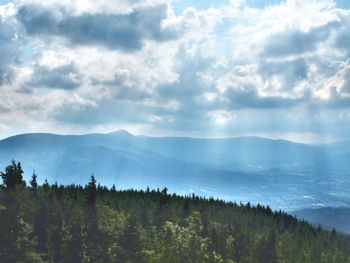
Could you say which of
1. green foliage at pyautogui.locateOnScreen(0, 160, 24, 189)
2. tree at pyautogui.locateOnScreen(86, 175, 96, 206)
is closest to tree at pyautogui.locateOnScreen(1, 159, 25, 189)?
green foliage at pyautogui.locateOnScreen(0, 160, 24, 189)

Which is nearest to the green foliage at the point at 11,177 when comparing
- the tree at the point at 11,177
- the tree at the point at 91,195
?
the tree at the point at 11,177

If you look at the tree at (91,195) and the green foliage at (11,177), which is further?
the tree at (91,195)

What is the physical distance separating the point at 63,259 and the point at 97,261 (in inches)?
158

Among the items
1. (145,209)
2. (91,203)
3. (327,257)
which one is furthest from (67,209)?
(327,257)

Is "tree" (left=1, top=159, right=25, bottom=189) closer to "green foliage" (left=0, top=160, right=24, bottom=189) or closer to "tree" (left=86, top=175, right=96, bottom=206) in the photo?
"green foliage" (left=0, top=160, right=24, bottom=189)

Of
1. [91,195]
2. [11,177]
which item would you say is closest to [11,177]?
[11,177]

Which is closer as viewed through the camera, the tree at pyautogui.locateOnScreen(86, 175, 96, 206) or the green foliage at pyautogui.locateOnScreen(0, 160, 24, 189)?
the green foliage at pyautogui.locateOnScreen(0, 160, 24, 189)

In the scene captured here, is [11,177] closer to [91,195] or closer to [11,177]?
[11,177]

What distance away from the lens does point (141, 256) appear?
6162cm

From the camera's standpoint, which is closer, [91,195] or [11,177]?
[11,177]

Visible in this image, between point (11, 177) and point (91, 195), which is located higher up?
point (91, 195)

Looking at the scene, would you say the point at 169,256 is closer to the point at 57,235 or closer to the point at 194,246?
the point at 194,246

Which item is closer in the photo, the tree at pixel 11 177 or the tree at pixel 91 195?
the tree at pixel 11 177

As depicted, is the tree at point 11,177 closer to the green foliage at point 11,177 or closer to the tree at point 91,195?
the green foliage at point 11,177
